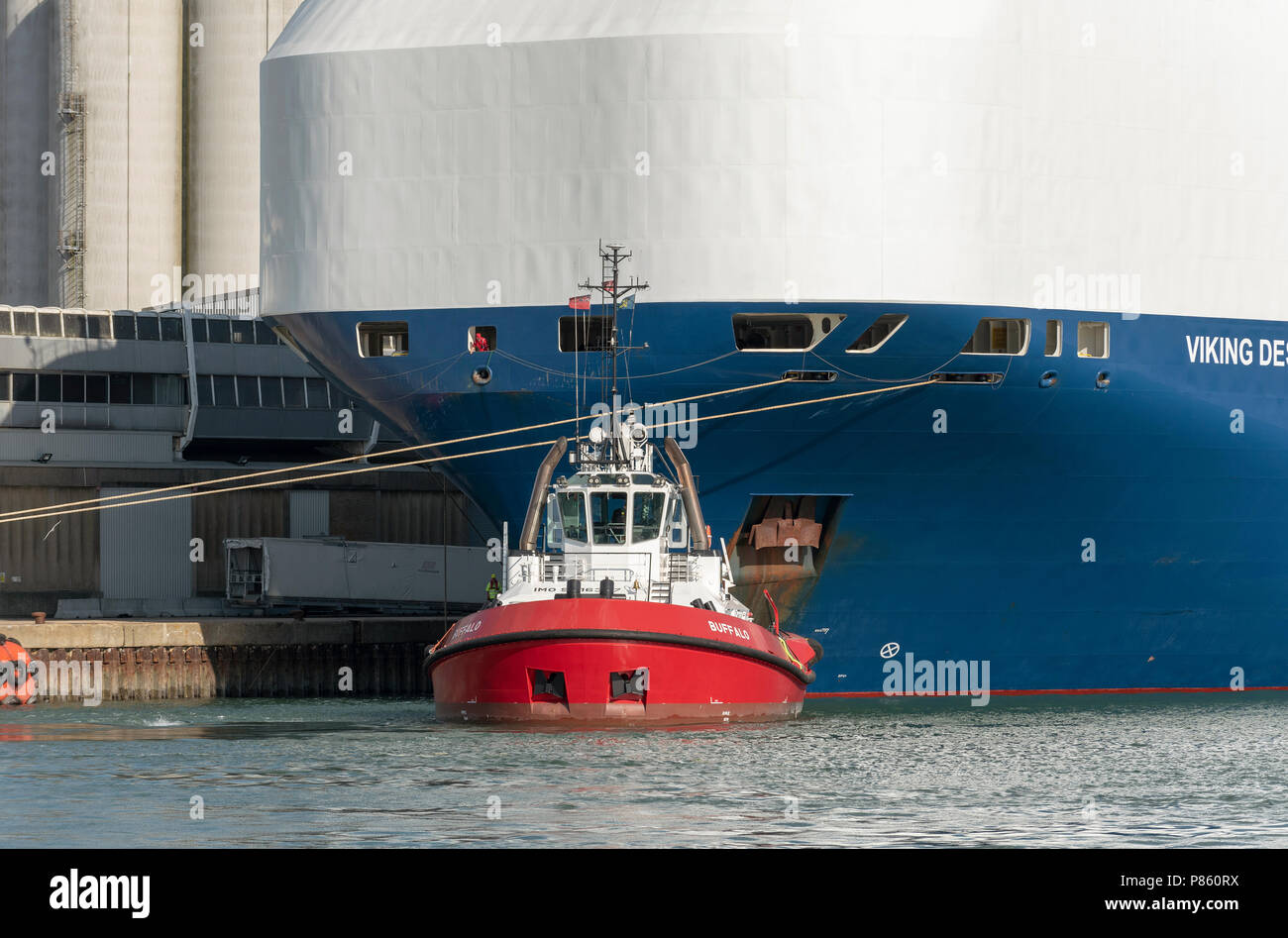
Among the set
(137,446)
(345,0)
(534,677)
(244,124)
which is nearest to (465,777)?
(534,677)

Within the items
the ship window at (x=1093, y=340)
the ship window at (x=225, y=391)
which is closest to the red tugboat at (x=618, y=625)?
the ship window at (x=1093, y=340)

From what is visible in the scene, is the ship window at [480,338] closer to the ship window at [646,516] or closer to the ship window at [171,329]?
the ship window at [646,516]

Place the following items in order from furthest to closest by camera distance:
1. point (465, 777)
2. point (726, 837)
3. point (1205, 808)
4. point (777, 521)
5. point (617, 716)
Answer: point (777, 521)
point (617, 716)
point (465, 777)
point (1205, 808)
point (726, 837)

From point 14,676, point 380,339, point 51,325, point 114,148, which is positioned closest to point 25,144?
point 114,148

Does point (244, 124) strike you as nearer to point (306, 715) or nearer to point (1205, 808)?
point (306, 715)

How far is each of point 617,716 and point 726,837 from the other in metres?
8.39

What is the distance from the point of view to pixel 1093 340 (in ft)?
Answer: 105

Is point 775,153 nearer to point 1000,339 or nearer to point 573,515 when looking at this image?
point 1000,339

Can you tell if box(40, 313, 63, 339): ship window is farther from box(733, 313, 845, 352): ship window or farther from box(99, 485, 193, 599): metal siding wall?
box(733, 313, 845, 352): ship window

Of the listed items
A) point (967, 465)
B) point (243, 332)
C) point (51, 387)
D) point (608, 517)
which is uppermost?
point (243, 332)

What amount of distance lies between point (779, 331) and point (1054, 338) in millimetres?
4385

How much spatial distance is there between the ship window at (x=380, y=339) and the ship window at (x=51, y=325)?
60.5 ft

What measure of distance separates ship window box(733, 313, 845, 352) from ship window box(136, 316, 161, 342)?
75.1 ft

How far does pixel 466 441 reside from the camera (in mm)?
32531
